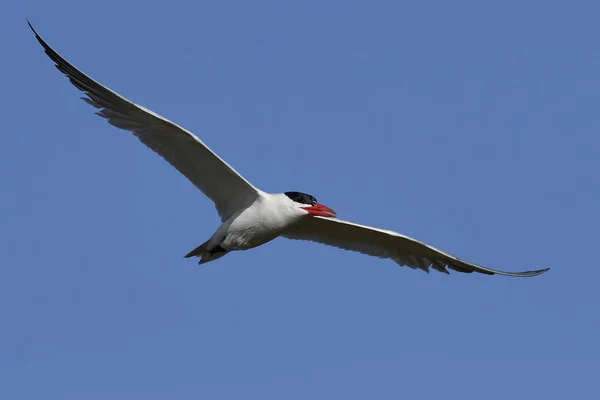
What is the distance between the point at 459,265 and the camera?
663 inches

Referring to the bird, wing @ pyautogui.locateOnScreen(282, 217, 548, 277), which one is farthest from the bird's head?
wing @ pyautogui.locateOnScreen(282, 217, 548, 277)

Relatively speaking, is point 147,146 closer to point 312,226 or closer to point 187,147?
point 187,147

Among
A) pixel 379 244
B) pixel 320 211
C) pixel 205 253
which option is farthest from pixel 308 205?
pixel 379 244

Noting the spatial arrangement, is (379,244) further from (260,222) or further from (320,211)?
(260,222)

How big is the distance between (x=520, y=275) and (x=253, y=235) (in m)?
3.91

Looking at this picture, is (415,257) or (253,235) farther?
(415,257)

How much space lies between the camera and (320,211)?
15.4 metres

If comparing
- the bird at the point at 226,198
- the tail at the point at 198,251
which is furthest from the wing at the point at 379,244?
the tail at the point at 198,251

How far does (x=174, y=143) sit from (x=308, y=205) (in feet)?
6.65

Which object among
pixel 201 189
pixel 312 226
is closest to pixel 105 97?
pixel 201 189

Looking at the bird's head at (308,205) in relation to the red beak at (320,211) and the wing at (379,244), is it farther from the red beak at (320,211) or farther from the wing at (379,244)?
the wing at (379,244)

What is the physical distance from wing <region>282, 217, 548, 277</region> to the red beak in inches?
31.8

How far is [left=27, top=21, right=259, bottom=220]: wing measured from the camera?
14.8 metres

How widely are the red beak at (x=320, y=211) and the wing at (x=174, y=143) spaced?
0.78 meters
